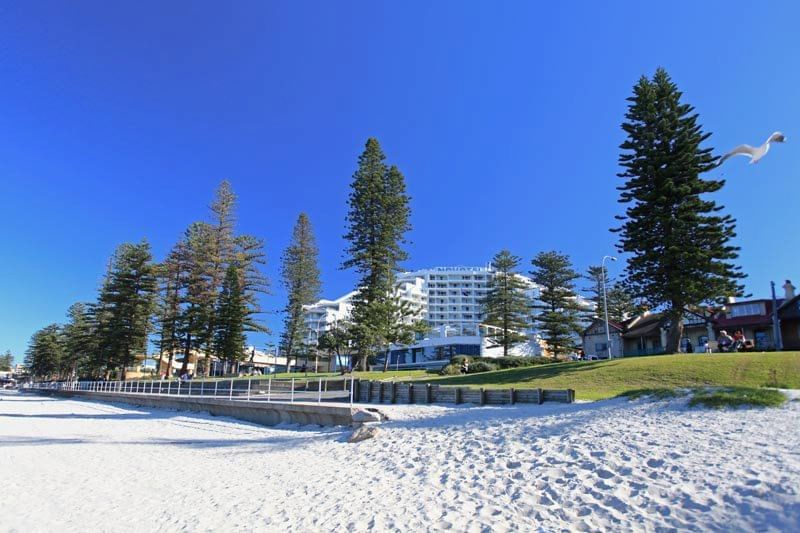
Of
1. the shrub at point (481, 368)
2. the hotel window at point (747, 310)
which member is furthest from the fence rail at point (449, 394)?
the hotel window at point (747, 310)

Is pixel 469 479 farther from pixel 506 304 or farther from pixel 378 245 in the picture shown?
pixel 506 304

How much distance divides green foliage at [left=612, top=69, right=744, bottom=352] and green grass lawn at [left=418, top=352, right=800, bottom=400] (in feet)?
13.8

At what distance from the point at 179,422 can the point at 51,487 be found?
39.6ft

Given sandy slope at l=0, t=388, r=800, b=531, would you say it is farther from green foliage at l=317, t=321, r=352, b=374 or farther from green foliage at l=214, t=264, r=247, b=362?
green foliage at l=214, t=264, r=247, b=362

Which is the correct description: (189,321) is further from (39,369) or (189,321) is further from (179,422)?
(39,369)

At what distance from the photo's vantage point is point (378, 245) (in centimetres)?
3853

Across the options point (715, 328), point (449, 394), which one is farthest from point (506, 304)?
point (449, 394)

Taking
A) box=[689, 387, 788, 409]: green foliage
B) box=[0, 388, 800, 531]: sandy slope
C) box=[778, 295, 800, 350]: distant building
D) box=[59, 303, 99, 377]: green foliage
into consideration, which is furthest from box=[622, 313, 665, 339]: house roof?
box=[59, 303, 99, 377]: green foliage

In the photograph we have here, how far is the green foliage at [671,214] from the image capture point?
2436cm

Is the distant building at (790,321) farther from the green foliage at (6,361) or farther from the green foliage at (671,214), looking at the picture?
the green foliage at (6,361)

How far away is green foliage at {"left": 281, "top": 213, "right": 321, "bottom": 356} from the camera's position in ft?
175

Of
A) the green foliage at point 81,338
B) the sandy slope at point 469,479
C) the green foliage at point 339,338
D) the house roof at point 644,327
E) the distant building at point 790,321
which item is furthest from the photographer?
the green foliage at point 81,338

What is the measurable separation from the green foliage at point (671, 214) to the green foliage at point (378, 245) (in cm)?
1701

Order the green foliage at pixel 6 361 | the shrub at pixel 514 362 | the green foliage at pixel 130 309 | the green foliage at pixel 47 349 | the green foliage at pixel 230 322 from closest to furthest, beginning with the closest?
the shrub at pixel 514 362, the green foliage at pixel 230 322, the green foliage at pixel 130 309, the green foliage at pixel 47 349, the green foliage at pixel 6 361
